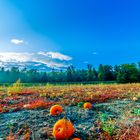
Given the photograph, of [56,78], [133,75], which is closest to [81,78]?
[56,78]

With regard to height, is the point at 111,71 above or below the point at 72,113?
above

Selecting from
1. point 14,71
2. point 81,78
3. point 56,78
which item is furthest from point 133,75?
point 14,71

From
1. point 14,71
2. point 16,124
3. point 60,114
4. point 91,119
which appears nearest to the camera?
point 16,124

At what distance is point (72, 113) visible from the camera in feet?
24.6

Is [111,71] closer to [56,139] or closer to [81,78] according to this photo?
[81,78]

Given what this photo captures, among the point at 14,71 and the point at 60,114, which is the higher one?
the point at 14,71

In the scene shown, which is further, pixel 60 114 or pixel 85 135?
pixel 60 114

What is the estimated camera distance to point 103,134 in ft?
17.0

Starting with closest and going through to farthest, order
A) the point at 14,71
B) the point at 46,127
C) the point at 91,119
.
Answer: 1. the point at 46,127
2. the point at 91,119
3. the point at 14,71

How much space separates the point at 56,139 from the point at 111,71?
6735cm

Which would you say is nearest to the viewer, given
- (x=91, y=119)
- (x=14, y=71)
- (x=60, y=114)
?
(x=91, y=119)

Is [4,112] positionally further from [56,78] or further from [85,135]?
[56,78]

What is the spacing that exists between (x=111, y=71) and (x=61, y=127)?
67.4 m

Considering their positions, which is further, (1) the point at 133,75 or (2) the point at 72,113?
(1) the point at 133,75
